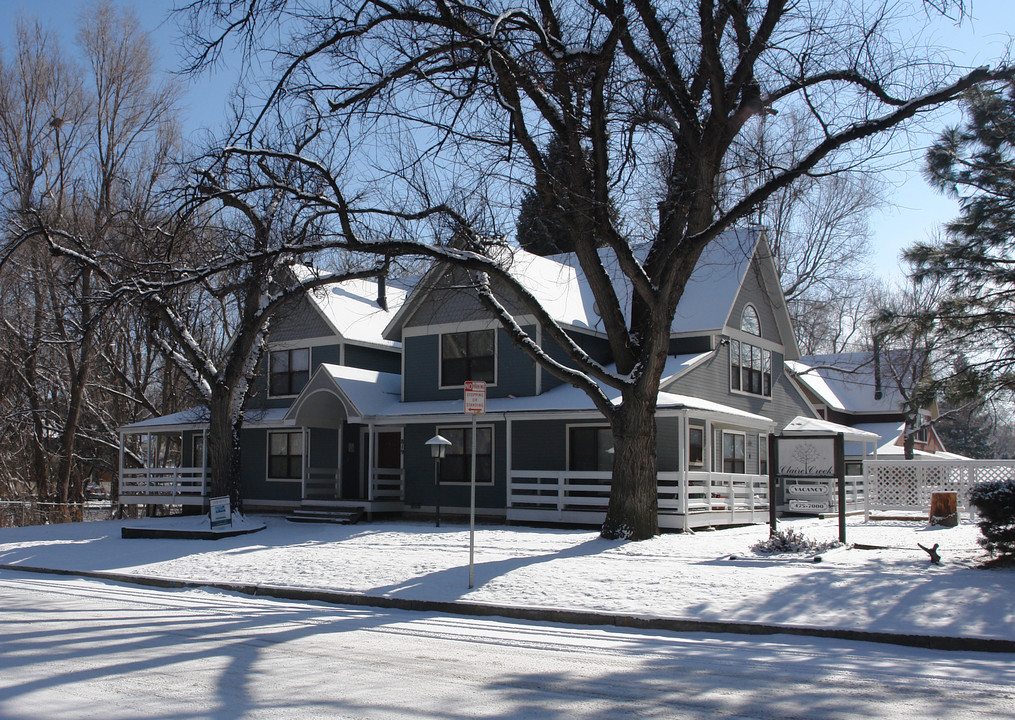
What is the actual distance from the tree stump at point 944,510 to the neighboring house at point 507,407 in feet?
15.1

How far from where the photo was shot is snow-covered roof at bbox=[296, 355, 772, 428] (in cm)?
2142

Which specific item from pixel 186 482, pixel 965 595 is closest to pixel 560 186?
pixel 965 595

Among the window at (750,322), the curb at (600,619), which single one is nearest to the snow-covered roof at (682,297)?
the window at (750,322)

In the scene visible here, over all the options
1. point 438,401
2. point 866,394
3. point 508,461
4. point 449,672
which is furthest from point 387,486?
point 866,394

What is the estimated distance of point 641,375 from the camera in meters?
16.4

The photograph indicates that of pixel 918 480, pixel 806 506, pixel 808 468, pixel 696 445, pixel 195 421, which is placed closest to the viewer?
pixel 806 506

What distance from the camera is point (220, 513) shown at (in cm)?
2052

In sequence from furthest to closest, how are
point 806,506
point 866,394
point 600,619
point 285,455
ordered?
point 866,394 → point 285,455 → point 806,506 → point 600,619

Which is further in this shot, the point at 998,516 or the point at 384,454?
the point at 384,454

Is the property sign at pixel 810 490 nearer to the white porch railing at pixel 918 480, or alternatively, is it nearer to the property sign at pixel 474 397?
the white porch railing at pixel 918 480

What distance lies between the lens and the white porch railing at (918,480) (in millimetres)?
20469

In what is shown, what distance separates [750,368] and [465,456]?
960cm

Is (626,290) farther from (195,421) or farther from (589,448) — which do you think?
(195,421)

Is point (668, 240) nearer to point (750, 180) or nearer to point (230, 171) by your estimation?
point (750, 180)
